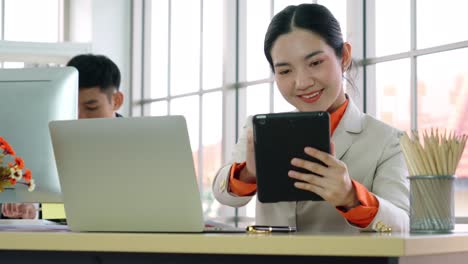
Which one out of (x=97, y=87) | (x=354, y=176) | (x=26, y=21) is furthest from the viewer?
(x=26, y=21)

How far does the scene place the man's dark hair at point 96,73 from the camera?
3.79 m

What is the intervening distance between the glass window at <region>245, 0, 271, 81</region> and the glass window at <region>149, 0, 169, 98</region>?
1.47m

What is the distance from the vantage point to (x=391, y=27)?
509 centimetres

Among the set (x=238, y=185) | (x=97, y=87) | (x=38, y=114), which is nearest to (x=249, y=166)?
(x=238, y=185)

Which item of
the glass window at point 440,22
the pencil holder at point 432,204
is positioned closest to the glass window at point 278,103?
the glass window at point 440,22

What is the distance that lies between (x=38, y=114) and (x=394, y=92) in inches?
118

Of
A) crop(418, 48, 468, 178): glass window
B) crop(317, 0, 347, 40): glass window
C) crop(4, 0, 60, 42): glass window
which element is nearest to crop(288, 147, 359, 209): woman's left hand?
crop(418, 48, 468, 178): glass window

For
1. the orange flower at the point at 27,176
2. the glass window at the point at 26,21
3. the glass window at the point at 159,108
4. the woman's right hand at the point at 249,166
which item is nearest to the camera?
the woman's right hand at the point at 249,166

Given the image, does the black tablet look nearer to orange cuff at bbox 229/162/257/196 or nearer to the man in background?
orange cuff at bbox 229/162/257/196

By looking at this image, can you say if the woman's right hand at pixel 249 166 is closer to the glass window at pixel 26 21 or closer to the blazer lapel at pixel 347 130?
the blazer lapel at pixel 347 130

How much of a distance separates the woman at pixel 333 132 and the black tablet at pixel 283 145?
14 centimetres

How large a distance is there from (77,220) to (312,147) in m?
0.53

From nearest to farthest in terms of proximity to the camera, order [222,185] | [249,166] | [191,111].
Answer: [249,166]
[222,185]
[191,111]

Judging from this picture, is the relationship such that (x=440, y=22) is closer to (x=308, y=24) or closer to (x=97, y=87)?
(x=97, y=87)
